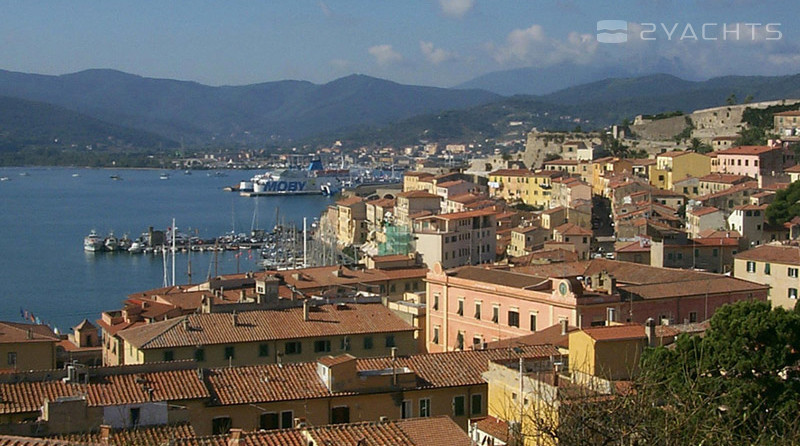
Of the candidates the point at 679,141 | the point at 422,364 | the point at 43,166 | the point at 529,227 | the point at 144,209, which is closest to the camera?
the point at 422,364

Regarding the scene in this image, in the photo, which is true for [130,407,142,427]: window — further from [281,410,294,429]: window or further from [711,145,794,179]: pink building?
[711,145,794,179]: pink building

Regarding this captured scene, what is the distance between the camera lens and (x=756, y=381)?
8.18 meters

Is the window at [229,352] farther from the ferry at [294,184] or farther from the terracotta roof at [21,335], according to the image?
the ferry at [294,184]

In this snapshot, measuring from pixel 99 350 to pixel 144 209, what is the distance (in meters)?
58.2

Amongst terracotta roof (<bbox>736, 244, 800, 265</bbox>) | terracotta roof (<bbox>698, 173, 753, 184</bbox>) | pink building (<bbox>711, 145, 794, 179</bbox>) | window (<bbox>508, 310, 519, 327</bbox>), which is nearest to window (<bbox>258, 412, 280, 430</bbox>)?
window (<bbox>508, 310, 519, 327</bbox>)

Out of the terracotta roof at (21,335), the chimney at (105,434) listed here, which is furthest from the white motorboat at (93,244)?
the chimney at (105,434)

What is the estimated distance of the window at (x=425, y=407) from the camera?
29.0ft

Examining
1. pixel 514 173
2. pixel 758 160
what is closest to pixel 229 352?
pixel 758 160

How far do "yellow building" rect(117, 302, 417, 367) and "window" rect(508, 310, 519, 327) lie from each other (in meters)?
2.25

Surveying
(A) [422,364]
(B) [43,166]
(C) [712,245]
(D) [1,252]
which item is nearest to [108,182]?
(B) [43,166]

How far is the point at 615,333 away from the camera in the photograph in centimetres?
904

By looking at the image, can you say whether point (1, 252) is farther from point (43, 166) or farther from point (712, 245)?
point (43, 166)

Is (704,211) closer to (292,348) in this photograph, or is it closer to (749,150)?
(749,150)

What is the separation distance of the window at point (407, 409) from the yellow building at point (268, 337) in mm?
3245
